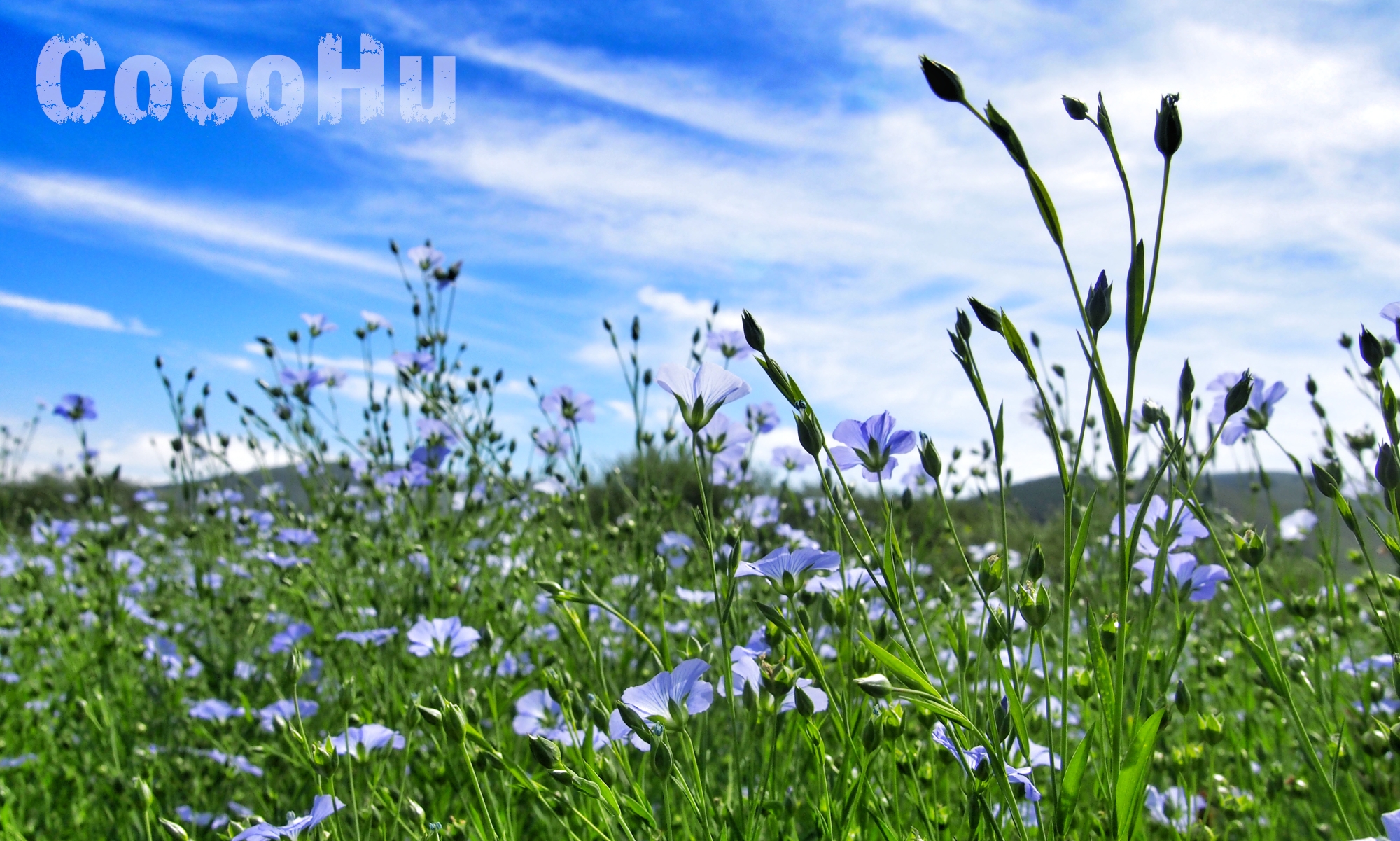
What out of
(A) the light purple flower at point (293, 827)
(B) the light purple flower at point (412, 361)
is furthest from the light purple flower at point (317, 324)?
(A) the light purple flower at point (293, 827)

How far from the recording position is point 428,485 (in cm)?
352

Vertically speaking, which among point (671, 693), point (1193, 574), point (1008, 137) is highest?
point (1008, 137)

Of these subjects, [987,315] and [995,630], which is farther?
[995,630]

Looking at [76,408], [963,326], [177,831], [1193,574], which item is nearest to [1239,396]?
[963,326]

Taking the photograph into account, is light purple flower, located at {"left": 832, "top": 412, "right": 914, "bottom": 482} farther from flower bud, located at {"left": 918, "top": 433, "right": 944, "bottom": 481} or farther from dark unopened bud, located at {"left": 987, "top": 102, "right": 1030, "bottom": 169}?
dark unopened bud, located at {"left": 987, "top": 102, "right": 1030, "bottom": 169}

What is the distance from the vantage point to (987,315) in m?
1.04

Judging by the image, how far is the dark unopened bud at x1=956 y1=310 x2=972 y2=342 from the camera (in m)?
1.09

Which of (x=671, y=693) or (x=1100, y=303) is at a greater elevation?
(x=1100, y=303)

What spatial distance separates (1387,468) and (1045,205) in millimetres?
712

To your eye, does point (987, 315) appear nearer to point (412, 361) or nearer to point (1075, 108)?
point (1075, 108)

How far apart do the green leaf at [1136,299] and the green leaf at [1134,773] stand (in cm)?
46

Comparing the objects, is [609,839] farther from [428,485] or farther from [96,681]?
[96,681]

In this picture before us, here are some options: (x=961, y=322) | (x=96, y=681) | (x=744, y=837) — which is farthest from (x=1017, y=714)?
Answer: (x=96, y=681)

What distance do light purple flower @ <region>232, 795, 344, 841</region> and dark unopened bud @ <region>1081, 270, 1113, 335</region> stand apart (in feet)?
3.89
